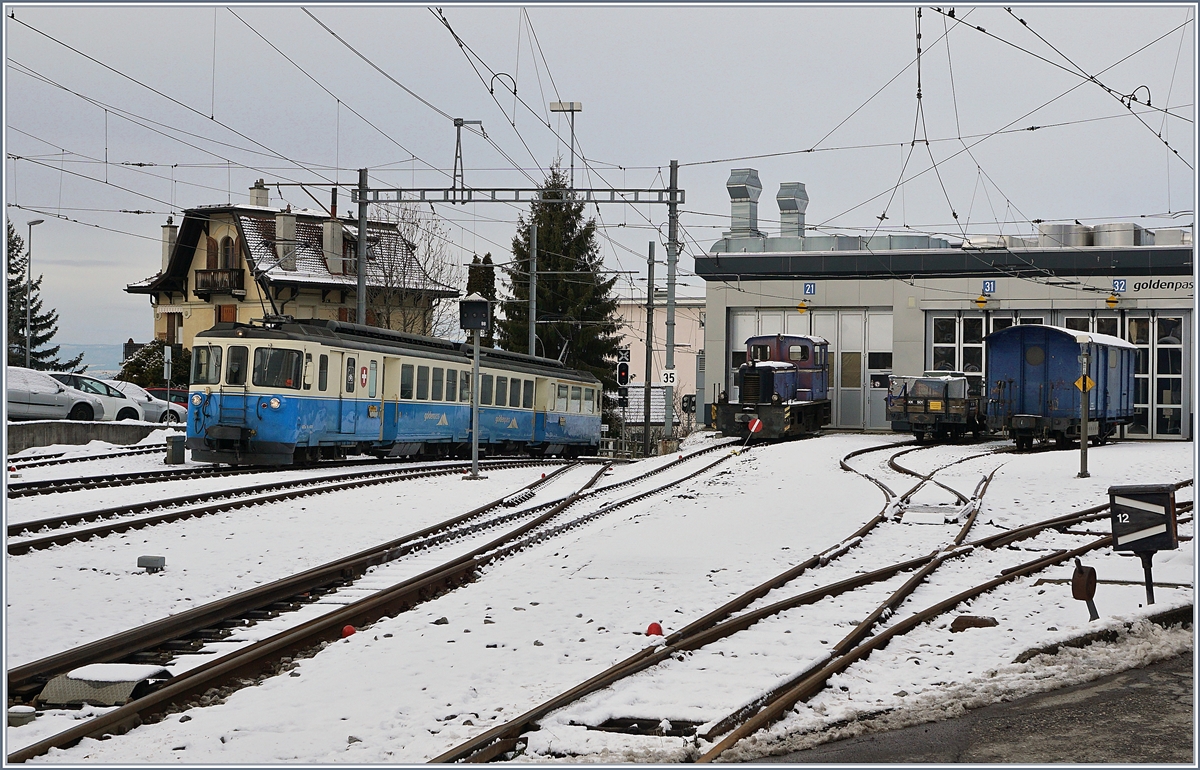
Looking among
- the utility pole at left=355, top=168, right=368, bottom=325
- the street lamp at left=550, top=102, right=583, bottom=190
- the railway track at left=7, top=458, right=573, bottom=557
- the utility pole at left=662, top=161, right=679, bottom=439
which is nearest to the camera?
the railway track at left=7, top=458, right=573, bottom=557

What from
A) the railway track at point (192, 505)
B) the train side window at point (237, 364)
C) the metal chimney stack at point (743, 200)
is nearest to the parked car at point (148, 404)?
the train side window at point (237, 364)

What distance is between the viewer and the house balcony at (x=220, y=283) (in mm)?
51031

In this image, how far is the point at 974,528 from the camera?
15.1 meters

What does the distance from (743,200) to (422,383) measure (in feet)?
81.9

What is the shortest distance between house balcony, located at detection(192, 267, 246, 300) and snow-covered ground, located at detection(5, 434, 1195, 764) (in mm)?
35990

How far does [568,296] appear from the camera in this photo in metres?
53.5

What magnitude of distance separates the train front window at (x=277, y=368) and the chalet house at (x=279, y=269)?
2643 centimetres

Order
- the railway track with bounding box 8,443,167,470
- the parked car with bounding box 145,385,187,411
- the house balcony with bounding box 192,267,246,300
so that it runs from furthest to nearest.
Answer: the house balcony with bounding box 192,267,246,300
the parked car with bounding box 145,385,187,411
the railway track with bounding box 8,443,167,470

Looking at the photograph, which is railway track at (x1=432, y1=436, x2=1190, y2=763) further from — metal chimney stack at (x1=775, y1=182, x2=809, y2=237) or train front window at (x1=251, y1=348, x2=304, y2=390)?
metal chimney stack at (x1=775, y1=182, x2=809, y2=237)

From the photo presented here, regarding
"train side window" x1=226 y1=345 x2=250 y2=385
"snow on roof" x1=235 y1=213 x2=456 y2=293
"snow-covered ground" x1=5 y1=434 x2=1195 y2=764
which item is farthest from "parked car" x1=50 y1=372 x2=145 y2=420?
"snow-covered ground" x1=5 y1=434 x2=1195 y2=764

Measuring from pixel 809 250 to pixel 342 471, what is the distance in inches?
1078

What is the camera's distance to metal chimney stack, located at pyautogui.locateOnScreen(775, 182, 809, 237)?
1825 inches

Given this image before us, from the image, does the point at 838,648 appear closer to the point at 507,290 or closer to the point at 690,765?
the point at 690,765

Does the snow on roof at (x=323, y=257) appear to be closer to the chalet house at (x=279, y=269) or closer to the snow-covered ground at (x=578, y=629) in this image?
the chalet house at (x=279, y=269)
